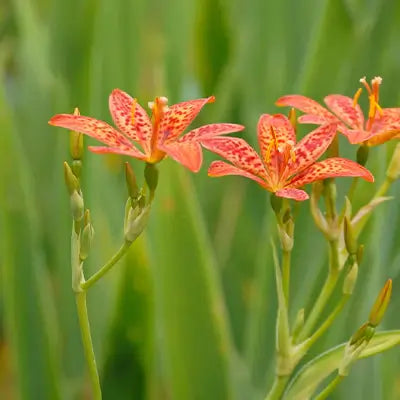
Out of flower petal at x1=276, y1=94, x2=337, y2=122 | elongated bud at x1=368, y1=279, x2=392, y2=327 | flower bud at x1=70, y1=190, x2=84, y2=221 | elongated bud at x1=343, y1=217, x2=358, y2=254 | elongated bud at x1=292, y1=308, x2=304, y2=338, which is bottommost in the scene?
elongated bud at x1=292, y1=308, x2=304, y2=338

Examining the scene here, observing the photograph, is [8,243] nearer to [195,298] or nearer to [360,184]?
[195,298]

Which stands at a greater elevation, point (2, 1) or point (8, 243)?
point (2, 1)

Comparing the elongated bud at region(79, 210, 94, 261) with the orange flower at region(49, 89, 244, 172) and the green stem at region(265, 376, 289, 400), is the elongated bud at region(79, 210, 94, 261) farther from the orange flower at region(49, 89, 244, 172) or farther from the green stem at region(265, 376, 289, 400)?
the green stem at region(265, 376, 289, 400)

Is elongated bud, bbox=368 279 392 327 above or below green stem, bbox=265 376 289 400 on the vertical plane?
above

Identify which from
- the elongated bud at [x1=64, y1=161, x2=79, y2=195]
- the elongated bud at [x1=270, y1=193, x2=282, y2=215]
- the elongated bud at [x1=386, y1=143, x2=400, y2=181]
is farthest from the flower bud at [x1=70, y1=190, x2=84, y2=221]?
the elongated bud at [x1=386, y1=143, x2=400, y2=181]

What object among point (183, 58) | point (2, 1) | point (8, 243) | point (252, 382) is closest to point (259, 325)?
point (252, 382)

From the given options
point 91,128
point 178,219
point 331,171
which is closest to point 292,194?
point 331,171

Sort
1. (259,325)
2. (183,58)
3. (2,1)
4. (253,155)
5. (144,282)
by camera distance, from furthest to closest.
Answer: (2,1), (183,58), (259,325), (144,282), (253,155)

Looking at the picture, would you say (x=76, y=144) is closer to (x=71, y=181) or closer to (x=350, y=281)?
(x=71, y=181)
